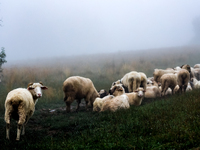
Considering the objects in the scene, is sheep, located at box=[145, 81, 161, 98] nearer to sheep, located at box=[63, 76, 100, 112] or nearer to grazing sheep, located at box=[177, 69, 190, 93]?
grazing sheep, located at box=[177, 69, 190, 93]

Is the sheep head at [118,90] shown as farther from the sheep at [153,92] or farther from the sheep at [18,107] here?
the sheep at [18,107]

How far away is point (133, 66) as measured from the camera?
998 inches

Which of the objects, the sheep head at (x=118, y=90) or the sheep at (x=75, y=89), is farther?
the sheep head at (x=118, y=90)

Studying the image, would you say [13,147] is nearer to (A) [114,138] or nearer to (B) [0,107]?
(A) [114,138]

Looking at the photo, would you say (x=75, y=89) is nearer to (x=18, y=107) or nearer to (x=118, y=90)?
(x=118, y=90)

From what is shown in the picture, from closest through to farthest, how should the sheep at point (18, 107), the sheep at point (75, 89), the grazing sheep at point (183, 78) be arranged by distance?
the sheep at point (18, 107) → the sheep at point (75, 89) → the grazing sheep at point (183, 78)

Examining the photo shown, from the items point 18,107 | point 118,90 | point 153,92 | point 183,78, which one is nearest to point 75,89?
point 118,90

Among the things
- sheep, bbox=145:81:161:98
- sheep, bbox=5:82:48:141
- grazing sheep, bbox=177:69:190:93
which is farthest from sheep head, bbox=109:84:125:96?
sheep, bbox=5:82:48:141

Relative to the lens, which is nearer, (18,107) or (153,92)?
(18,107)

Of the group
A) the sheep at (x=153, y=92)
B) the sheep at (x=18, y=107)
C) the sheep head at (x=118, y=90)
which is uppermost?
the sheep at (x=18, y=107)

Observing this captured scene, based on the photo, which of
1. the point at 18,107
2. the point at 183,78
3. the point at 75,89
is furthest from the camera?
the point at 183,78

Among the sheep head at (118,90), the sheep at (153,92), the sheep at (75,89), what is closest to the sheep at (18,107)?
the sheep at (75,89)

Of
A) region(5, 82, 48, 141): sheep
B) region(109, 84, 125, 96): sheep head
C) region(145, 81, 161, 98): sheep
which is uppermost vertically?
region(5, 82, 48, 141): sheep

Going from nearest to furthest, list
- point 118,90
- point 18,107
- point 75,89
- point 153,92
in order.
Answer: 1. point 18,107
2. point 75,89
3. point 118,90
4. point 153,92
